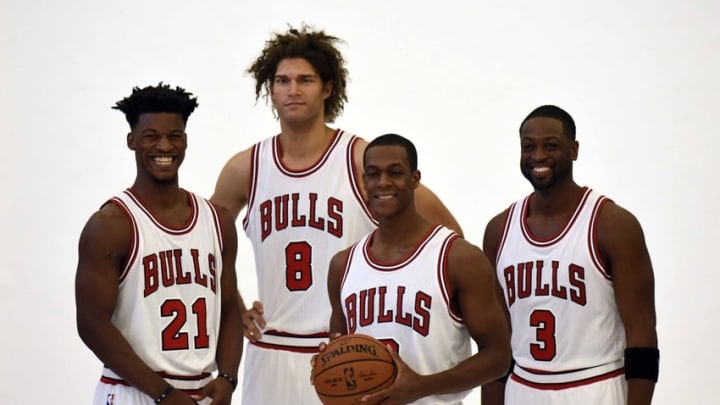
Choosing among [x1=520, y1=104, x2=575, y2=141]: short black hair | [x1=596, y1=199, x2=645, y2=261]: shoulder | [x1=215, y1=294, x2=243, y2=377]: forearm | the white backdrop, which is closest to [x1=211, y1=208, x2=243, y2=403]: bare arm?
[x1=215, y1=294, x2=243, y2=377]: forearm

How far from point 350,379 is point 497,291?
0.90 metres

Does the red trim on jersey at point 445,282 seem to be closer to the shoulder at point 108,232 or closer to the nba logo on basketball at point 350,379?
the nba logo on basketball at point 350,379

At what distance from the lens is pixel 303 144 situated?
5348 mm

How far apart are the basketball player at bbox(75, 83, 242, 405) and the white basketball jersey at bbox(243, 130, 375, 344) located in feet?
2.07

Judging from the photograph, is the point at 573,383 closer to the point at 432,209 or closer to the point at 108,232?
the point at 432,209

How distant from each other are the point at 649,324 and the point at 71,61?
396cm

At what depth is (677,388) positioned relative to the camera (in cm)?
704

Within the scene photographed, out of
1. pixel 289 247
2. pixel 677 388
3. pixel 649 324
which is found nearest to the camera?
pixel 649 324

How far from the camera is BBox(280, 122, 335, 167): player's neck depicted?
5.33 metres

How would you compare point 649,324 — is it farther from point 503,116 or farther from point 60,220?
point 60,220

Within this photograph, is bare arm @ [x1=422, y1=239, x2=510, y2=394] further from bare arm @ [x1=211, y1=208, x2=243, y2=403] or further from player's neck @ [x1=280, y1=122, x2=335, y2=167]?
player's neck @ [x1=280, y1=122, x2=335, y2=167]

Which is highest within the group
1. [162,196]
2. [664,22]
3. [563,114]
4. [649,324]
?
[664,22]

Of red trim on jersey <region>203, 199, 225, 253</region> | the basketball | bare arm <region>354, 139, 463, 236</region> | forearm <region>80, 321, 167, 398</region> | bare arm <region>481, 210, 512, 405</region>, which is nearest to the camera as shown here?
the basketball

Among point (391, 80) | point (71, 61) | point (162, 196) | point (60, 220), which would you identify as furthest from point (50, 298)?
point (162, 196)
